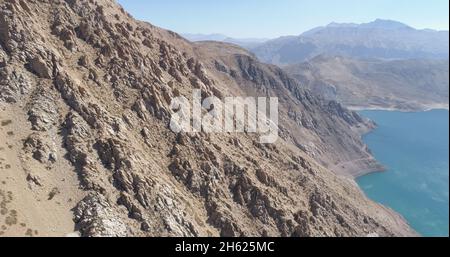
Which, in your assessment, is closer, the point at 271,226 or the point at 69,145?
the point at 69,145

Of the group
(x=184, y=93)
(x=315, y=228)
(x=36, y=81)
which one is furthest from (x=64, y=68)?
(x=315, y=228)

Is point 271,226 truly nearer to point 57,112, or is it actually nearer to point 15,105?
point 57,112

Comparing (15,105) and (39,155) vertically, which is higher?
(15,105)

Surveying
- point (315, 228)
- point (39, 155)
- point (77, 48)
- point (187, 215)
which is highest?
point (77, 48)

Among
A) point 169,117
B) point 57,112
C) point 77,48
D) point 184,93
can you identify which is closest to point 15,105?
point 57,112
